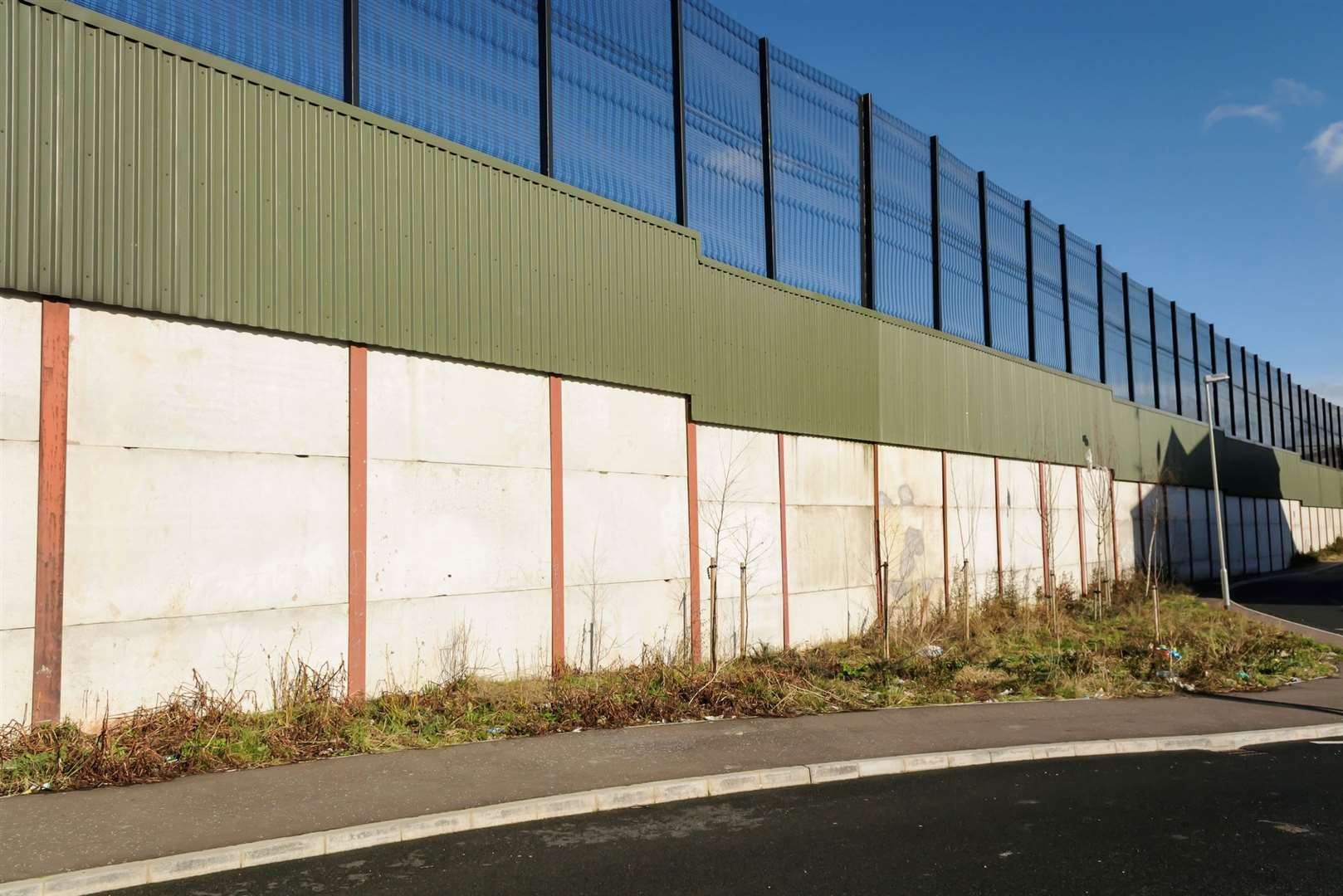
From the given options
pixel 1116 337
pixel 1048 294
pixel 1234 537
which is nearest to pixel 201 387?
pixel 1048 294

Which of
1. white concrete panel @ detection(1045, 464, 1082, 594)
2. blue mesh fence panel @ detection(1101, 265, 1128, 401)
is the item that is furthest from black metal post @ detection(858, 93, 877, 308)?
blue mesh fence panel @ detection(1101, 265, 1128, 401)

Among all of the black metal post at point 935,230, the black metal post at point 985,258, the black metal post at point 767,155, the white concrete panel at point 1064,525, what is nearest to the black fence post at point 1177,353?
the white concrete panel at point 1064,525

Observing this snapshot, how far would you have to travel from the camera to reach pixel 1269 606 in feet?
97.9

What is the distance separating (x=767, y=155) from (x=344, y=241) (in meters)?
9.38

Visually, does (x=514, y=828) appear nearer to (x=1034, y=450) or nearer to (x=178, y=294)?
(x=178, y=294)

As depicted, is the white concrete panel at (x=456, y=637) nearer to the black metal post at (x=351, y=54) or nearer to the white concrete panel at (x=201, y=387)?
the white concrete panel at (x=201, y=387)

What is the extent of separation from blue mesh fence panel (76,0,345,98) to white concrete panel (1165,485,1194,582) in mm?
31567

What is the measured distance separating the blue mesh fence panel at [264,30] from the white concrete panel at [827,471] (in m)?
9.18

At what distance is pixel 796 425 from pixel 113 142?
11.2 metres

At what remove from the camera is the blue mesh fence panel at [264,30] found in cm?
997

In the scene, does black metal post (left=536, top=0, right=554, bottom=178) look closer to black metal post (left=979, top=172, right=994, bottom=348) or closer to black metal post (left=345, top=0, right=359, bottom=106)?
black metal post (left=345, top=0, right=359, bottom=106)

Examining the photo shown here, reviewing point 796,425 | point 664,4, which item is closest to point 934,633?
point 796,425

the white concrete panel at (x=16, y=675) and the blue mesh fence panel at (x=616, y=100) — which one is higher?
the blue mesh fence panel at (x=616, y=100)

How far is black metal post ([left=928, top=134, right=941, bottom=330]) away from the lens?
23016 millimetres
